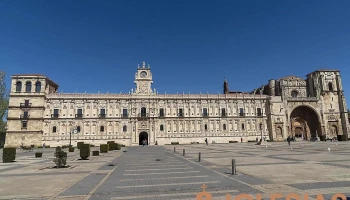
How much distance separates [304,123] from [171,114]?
38.9 metres

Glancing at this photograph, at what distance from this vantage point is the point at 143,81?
60.0 metres

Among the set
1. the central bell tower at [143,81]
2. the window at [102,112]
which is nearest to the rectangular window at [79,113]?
the window at [102,112]

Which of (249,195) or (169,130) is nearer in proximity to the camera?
(249,195)

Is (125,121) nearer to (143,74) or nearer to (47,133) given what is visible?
(143,74)

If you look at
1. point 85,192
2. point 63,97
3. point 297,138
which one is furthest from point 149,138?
point 85,192

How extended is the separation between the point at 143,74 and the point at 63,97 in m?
20.9

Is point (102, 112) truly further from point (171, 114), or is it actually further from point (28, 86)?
point (28, 86)

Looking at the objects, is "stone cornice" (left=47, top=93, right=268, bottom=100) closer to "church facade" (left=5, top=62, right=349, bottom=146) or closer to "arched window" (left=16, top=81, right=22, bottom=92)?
"church facade" (left=5, top=62, right=349, bottom=146)

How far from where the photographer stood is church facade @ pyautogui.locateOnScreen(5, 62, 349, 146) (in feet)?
176

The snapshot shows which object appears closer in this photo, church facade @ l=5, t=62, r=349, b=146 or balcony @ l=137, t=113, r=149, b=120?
church facade @ l=5, t=62, r=349, b=146

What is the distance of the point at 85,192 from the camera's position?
26.9ft

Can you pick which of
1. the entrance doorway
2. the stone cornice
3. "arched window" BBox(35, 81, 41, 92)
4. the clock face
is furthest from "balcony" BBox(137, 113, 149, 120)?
"arched window" BBox(35, 81, 41, 92)

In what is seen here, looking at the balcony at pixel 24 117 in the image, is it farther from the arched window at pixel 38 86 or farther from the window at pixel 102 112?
the window at pixel 102 112

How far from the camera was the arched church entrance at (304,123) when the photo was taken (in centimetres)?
6353
